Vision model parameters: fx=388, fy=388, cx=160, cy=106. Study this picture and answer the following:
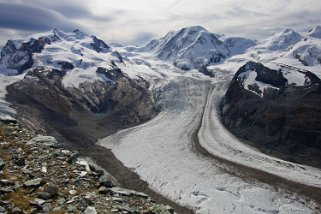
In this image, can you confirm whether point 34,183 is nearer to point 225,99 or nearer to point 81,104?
point 225,99

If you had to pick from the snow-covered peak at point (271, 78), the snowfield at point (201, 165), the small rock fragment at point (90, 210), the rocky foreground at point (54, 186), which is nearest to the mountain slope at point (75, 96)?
the snowfield at point (201, 165)

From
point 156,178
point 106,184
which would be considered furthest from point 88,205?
point 156,178

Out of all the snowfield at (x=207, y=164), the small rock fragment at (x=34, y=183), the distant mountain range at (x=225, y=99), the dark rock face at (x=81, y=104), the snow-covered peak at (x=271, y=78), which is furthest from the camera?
the snow-covered peak at (x=271, y=78)

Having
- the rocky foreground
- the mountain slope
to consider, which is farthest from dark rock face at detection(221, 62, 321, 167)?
the rocky foreground

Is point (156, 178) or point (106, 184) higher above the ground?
point (106, 184)

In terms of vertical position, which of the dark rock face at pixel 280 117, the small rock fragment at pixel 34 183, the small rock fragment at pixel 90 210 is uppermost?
the small rock fragment at pixel 34 183

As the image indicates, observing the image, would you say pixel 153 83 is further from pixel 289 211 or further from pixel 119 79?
pixel 289 211

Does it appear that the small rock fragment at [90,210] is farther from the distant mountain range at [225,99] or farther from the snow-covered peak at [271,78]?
the snow-covered peak at [271,78]
